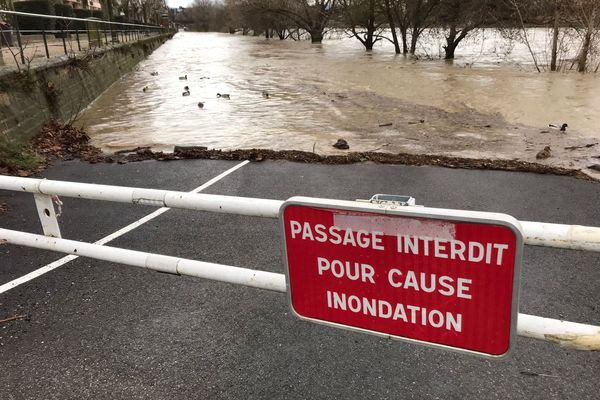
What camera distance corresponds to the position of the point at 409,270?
1.84 meters

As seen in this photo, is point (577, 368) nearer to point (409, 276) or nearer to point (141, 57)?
point (409, 276)

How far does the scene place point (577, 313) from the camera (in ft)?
12.0

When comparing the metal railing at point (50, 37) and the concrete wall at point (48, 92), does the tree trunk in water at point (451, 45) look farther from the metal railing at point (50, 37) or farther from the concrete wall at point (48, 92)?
the concrete wall at point (48, 92)

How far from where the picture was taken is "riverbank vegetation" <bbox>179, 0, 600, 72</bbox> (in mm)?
22188

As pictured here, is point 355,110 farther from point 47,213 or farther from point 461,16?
point 461,16

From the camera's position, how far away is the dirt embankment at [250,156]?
7931 mm

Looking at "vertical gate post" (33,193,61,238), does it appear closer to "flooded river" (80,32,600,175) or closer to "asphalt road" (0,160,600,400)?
"asphalt road" (0,160,600,400)

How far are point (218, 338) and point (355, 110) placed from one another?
40.5 ft

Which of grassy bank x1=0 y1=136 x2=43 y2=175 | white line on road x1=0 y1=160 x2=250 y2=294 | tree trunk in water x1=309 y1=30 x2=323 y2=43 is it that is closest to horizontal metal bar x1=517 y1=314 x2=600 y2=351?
white line on road x1=0 y1=160 x2=250 y2=294

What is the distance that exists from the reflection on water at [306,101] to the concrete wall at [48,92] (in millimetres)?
647

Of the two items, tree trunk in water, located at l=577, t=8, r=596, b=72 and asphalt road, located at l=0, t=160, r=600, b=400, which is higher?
tree trunk in water, located at l=577, t=8, r=596, b=72

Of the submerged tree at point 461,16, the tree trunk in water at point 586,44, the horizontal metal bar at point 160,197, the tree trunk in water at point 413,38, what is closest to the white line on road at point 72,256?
the horizontal metal bar at point 160,197

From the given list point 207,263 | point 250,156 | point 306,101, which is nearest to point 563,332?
point 207,263

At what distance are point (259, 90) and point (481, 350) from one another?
18806 mm
